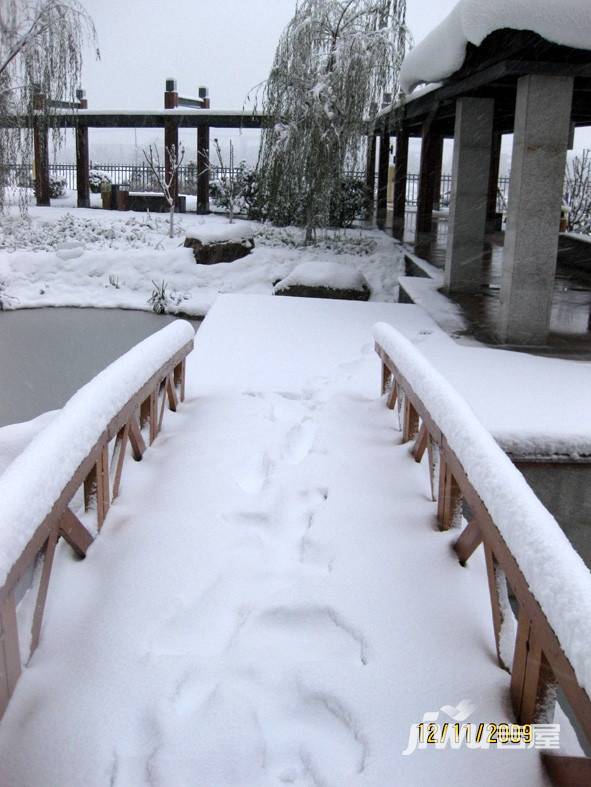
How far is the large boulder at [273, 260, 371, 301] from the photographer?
10555 mm

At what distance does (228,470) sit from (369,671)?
Answer: 1543 millimetres

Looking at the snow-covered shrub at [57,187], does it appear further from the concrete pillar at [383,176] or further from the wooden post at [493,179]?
the wooden post at [493,179]

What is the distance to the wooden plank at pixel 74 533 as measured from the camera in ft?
8.04

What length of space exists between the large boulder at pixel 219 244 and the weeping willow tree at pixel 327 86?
2.44 metres

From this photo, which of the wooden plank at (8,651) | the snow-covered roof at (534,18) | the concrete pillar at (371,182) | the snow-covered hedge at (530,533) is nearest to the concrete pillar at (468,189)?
the snow-covered roof at (534,18)

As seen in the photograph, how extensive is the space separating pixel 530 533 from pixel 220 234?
1341 cm

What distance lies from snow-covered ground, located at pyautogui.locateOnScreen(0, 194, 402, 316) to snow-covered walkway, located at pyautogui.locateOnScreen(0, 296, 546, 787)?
9212 millimetres

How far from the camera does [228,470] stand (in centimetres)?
347

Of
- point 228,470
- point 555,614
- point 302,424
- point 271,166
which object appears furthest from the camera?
point 271,166

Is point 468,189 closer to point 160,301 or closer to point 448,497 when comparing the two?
point 160,301

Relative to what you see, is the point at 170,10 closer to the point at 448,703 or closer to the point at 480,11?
the point at 480,11

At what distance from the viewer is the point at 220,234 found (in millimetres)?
14656

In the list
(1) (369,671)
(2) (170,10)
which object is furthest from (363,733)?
(2) (170,10)

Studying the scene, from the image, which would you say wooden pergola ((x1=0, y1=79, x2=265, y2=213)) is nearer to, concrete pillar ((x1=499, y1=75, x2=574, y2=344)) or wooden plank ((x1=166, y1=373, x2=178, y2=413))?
concrete pillar ((x1=499, y1=75, x2=574, y2=344))
